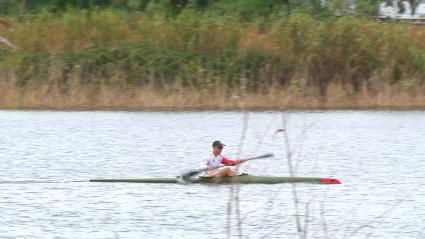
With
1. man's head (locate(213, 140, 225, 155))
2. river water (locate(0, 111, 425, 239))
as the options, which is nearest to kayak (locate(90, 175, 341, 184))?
river water (locate(0, 111, 425, 239))

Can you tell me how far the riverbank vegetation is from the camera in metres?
29.2

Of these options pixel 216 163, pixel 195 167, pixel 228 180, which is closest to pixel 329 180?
pixel 228 180

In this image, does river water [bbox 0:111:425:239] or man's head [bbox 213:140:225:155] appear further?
man's head [bbox 213:140:225:155]

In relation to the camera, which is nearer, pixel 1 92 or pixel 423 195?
pixel 423 195

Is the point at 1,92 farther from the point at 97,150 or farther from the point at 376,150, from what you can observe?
the point at 376,150

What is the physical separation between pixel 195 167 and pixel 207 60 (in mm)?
10005

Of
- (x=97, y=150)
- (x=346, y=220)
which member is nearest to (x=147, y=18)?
(x=97, y=150)

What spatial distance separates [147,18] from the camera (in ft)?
105

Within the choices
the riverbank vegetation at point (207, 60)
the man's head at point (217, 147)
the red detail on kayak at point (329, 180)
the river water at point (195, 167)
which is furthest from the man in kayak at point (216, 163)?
the riverbank vegetation at point (207, 60)

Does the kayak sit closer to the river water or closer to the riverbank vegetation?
the river water

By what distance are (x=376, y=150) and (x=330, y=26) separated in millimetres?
→ 8306

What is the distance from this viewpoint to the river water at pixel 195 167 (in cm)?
1484

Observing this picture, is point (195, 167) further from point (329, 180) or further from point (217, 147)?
point (329, 180)

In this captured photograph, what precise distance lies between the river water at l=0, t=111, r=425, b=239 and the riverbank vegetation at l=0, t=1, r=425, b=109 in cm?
68
